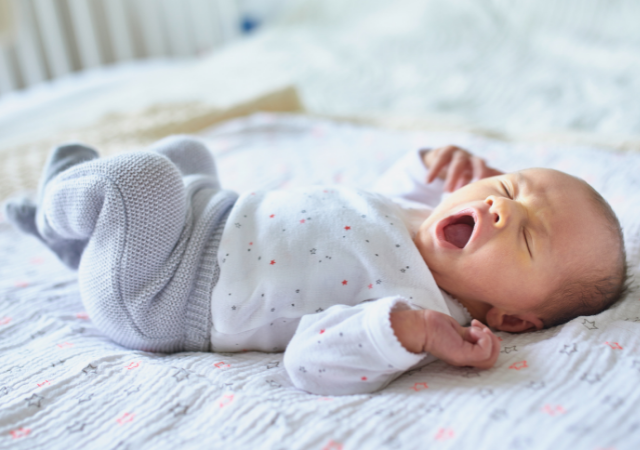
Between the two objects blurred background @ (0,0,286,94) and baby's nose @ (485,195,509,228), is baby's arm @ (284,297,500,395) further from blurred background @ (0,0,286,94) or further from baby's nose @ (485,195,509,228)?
blurred background @ (0,0,286,94)

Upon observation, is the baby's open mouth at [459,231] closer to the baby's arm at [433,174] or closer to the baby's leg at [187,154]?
the baby's arm at [433,174]

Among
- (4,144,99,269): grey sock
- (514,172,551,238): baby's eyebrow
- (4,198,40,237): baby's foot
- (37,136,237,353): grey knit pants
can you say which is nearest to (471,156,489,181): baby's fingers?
(514,172,551,238): baby's eyebrow

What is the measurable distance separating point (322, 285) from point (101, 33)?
274 centimetres

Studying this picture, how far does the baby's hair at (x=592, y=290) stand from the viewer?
775 mm

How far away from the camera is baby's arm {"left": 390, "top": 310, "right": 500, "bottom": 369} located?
2.22 ft

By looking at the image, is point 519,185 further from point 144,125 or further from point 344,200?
point 144,125

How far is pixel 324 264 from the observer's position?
0.83 m

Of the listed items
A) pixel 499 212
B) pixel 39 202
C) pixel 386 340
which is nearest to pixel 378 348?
pixel 386 340

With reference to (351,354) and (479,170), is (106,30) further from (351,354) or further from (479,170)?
(351,354)

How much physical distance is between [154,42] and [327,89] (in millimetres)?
1465

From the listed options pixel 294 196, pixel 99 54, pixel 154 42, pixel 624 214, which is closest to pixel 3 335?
pixel 294 196

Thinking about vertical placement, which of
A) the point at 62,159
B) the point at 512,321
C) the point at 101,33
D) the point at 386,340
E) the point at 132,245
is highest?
the point at 101,33

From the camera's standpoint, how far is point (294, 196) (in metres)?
0.96

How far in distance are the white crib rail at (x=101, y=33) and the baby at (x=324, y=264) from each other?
5.97ft
